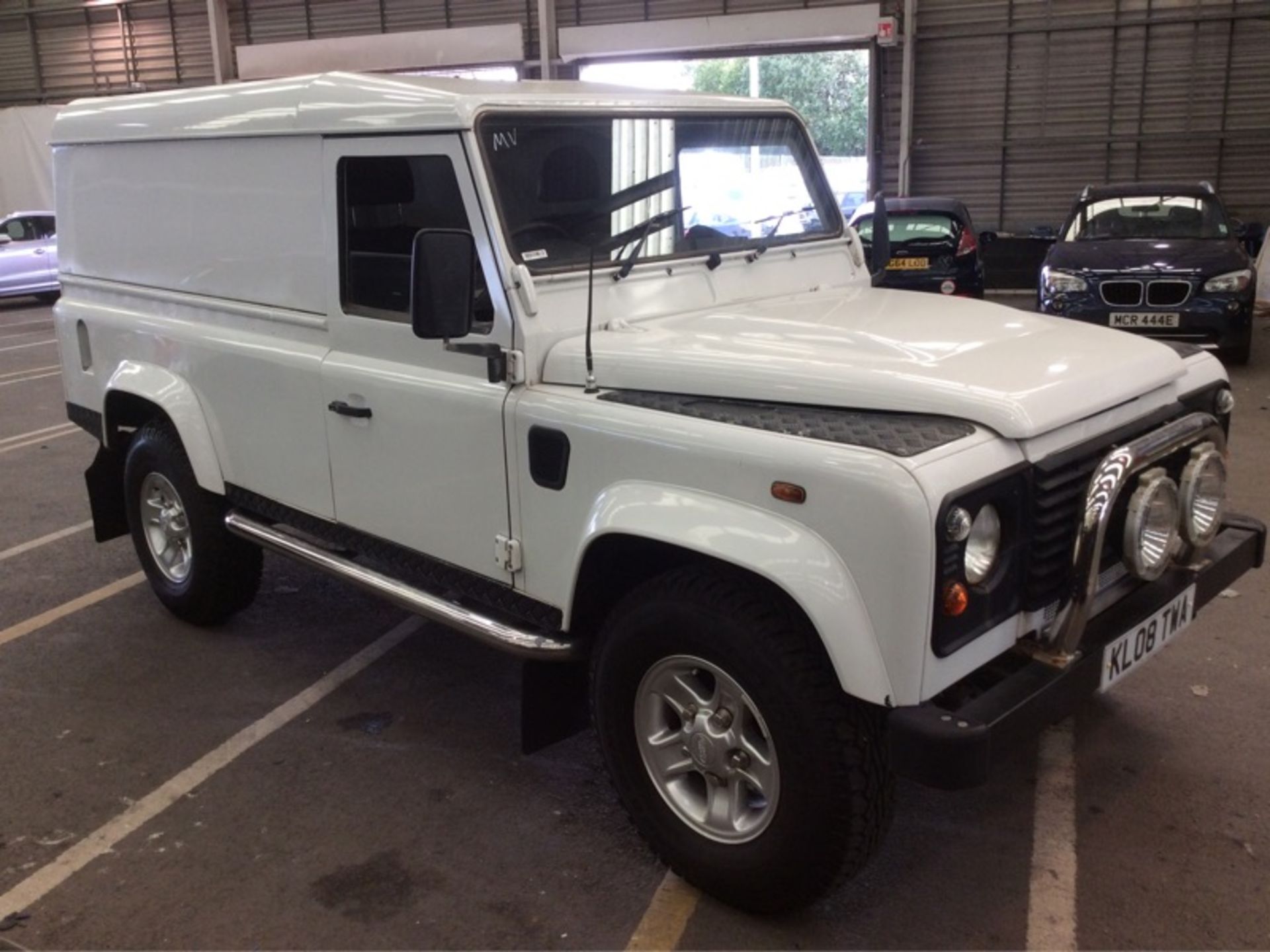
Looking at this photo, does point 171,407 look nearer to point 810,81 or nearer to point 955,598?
point 955,598

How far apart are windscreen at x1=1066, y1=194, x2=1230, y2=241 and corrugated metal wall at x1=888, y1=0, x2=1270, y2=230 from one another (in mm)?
6498

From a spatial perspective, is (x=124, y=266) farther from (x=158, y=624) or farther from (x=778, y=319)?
(x=778, y=319)

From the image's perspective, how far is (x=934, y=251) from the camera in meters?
11.5

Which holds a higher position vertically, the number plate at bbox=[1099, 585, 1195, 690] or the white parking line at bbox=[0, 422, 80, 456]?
the number plate at bbox=[1099, 585, 1195, 690]

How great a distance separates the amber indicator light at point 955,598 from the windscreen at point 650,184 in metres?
1.43

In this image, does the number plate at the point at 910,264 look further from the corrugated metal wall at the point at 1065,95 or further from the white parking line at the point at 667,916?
the white parking line at the point at 667,916

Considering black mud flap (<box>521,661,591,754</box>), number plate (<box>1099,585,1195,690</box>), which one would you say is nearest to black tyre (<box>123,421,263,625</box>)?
black mud flap (<box>521,661,591,754</box>)

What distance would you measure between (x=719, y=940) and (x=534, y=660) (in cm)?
89

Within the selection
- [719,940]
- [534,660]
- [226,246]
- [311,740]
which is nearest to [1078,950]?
[719,940]

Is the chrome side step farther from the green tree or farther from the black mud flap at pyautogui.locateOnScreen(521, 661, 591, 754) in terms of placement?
the green tree

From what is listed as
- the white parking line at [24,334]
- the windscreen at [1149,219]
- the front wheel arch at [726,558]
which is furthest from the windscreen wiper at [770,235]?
the white parking line at [24,334]

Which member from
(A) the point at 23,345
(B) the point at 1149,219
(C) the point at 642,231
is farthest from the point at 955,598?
(A) the point at 23,345

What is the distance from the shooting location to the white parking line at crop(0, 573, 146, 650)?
477cm

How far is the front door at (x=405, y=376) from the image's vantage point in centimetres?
313
